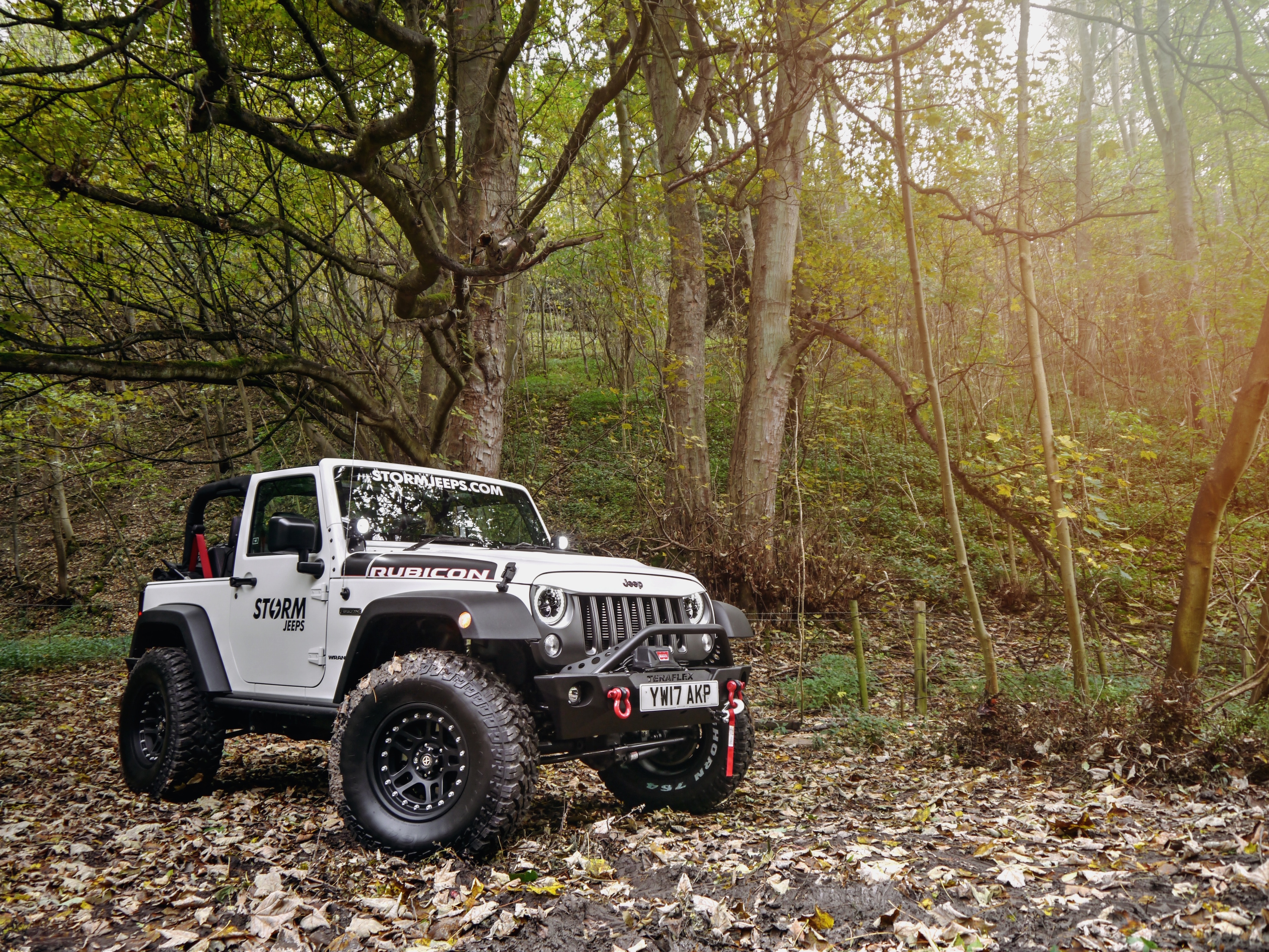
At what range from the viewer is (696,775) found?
457 cm

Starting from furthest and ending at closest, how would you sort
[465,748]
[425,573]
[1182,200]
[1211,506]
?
[1182,200]
[1211,506]
[425,573]
[465,748]

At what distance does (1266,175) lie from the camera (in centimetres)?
2038

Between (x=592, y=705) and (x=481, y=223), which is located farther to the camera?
(x=481, y=223)

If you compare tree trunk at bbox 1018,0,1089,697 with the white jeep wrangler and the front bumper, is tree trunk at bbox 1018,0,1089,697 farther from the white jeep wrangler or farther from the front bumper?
the front bumper

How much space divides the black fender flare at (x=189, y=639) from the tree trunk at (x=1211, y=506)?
19.9 feet

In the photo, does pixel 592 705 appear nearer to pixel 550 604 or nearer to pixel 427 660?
pixel 550 604

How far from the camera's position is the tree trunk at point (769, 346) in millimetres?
10344

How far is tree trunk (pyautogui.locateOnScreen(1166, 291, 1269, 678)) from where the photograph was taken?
16.4 feet

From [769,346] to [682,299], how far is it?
1.81 m

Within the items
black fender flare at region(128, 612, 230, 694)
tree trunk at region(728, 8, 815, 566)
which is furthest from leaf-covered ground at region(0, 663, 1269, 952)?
tree trunk at region(728, 8, 815, 566)

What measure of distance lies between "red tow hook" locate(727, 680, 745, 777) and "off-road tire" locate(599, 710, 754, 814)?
11 centimetres

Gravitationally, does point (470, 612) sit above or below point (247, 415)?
below

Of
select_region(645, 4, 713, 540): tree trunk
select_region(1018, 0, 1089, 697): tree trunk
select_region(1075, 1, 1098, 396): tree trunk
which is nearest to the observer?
select_region(1018, 0, 1089, 697): tree trunk

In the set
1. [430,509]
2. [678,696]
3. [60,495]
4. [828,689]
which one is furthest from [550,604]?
[60,495]
